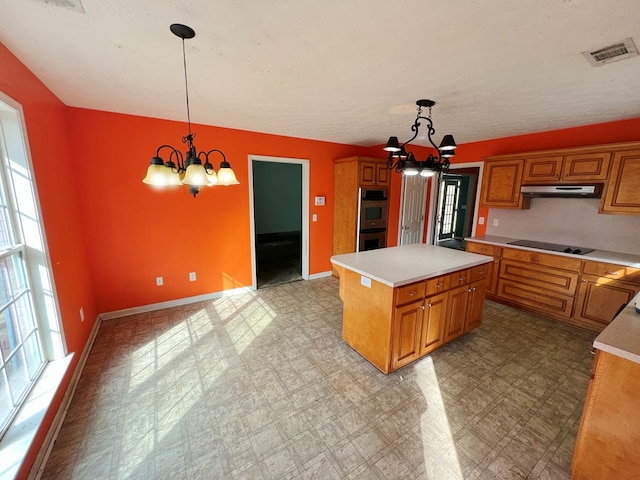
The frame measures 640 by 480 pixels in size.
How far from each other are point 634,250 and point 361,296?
3.37m

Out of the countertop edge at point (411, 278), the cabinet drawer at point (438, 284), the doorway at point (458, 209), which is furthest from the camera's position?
the doorway at point (458, 209)

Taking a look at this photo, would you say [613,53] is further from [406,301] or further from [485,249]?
[485,249]

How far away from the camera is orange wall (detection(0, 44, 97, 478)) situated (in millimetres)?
1712

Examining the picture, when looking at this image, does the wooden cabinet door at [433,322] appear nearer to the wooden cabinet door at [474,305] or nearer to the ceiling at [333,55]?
the wooden cabinet door at [474,305]

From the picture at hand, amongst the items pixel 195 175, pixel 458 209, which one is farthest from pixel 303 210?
pixel 458 209

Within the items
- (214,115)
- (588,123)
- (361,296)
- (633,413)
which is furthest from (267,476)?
(588,123)

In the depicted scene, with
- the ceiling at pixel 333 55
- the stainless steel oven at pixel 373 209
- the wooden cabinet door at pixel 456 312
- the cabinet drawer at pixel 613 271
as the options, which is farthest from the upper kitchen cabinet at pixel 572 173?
the wooden cabinet door at pixel 456 312

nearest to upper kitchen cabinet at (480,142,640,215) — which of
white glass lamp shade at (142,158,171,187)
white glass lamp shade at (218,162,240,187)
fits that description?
white glass lamp shade at (218,162,240,187)

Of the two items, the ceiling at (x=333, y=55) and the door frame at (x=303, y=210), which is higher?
the ceiling at (x=333, y=55)

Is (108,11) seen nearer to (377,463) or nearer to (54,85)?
(54,85)

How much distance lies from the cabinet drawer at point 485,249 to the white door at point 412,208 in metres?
1.44

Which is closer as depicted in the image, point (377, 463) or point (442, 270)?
point (377, 463)

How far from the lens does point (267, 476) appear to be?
1.44 meters

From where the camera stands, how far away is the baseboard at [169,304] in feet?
10.3
